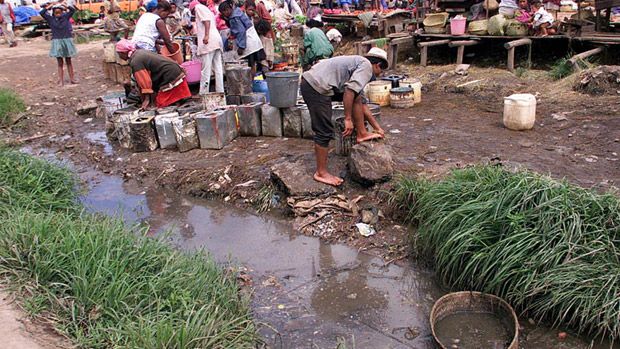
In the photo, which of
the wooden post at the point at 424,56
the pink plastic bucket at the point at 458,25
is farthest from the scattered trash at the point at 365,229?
the pink plastic bucket at the point at 458,25

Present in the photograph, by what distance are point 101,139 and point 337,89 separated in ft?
14.7

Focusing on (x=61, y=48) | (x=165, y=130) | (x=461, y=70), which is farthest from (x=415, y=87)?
(x=61, y=48)

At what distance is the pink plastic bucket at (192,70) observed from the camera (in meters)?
9.11

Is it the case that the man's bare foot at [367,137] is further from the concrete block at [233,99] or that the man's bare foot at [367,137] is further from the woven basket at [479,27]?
the woven basket at [479,27]

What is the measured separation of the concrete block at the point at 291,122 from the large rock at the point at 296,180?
4.80 feet

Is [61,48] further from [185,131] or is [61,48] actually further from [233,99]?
[185,131]

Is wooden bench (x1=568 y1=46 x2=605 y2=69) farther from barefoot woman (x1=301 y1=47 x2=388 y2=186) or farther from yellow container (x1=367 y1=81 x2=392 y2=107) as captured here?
barefoot woman (x1=301 y1=47 x2=388 y2=186)

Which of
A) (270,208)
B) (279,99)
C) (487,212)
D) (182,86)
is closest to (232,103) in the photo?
(182,86)

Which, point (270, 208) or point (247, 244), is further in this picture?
point (270, 208)

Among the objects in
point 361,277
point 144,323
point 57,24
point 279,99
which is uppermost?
point 57,24

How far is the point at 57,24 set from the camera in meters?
10.9

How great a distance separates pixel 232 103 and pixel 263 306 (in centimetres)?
497

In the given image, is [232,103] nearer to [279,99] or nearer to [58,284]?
[279,99]

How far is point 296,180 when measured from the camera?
19.1 feet
